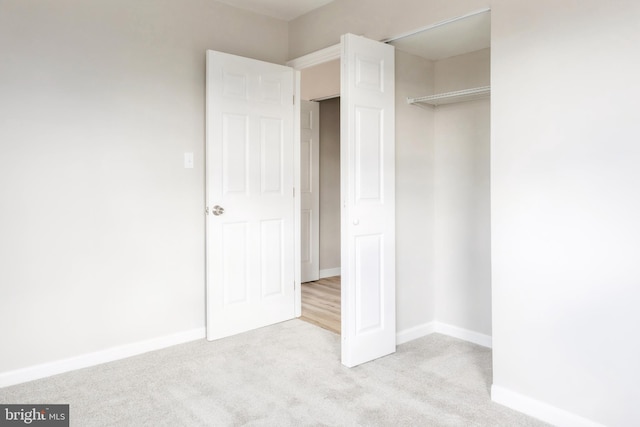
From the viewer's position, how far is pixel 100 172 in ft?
9.18

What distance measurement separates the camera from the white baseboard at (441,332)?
10.3ft

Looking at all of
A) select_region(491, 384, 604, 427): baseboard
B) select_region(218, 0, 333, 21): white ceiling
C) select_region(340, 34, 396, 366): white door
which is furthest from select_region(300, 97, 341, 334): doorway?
select_region(491, 384, 604, 427): baseboard

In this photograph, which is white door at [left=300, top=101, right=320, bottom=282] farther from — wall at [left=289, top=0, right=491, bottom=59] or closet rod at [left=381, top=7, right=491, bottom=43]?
closet rod at [left=381, top=7, right=491, bottom=43]

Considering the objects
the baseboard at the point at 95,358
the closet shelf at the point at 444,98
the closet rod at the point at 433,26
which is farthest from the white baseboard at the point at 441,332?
the closet rod at the point at 433,26

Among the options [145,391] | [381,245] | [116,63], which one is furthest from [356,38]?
[145,391]

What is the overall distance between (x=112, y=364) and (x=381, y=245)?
1.89 metres

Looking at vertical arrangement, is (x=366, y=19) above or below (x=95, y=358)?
above

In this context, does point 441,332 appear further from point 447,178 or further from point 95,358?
point 95,358

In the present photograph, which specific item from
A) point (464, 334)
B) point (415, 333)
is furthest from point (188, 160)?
point (464, 334)

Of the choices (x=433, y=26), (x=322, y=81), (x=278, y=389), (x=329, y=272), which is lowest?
(x=278, y=389)

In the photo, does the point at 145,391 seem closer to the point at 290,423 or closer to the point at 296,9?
the point at 290,423

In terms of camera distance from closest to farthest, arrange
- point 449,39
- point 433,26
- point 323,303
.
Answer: point 433,26, point 449,39, point 323,303

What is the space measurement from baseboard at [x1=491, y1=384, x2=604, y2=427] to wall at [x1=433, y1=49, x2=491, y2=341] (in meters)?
0.88

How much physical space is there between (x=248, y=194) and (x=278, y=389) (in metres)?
1.52
